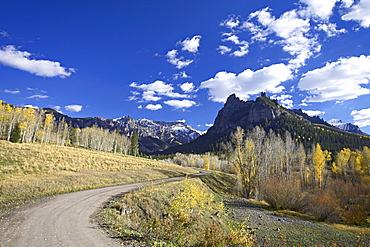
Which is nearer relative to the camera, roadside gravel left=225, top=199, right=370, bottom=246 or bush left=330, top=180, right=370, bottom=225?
roadside gravel left=225, top=199, right=370, bottom=246

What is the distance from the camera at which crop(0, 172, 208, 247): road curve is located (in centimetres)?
800

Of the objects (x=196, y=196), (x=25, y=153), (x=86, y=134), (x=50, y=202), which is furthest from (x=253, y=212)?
(x=86, y=134)

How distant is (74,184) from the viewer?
73.8ft

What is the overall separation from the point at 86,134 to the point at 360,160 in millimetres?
117960

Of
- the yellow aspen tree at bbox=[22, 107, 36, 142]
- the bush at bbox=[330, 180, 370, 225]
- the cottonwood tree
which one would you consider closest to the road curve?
the cottonwood tree

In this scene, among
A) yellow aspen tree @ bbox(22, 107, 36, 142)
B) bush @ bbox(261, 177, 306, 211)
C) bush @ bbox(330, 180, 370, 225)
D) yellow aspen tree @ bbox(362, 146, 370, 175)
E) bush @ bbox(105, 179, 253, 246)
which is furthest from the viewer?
yellow aspen tree @ bbox(22, 107, 36, 142)

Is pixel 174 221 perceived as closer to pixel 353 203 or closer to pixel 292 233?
pixel 292 233

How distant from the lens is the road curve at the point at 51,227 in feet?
26.2

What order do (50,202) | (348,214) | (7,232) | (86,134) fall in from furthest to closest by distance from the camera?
(86,134) → (348,214) → (50,202) → (7,232)

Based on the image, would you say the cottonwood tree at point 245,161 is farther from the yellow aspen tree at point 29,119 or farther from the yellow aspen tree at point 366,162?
the yellow aspen tree at point 29,119

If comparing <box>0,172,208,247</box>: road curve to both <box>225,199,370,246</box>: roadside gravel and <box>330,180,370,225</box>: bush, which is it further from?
<box>330,180,370,225</box>: bush

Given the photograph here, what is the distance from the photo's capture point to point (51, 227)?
31.3 feet

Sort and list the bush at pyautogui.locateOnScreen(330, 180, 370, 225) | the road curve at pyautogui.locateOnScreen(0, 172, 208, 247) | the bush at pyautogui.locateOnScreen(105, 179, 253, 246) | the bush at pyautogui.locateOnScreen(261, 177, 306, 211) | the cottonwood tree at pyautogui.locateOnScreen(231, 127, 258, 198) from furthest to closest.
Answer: the cottonwood tree at pyautogui.locateOnScreen(231, 127, 258, 198) → the bush at pyautogui.locateOnScreen(261, 177, 306, 211) → the bush at pyautogui.locateOnScreen(330, 180, 370, 225) → the bush at pyautogui.locateOnScreen(105, 179, 253, 246) → the road curve at pyautogui.locateOnScreen(0, 172, 208, 247)

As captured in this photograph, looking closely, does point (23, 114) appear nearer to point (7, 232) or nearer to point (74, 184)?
point (74, 184)
